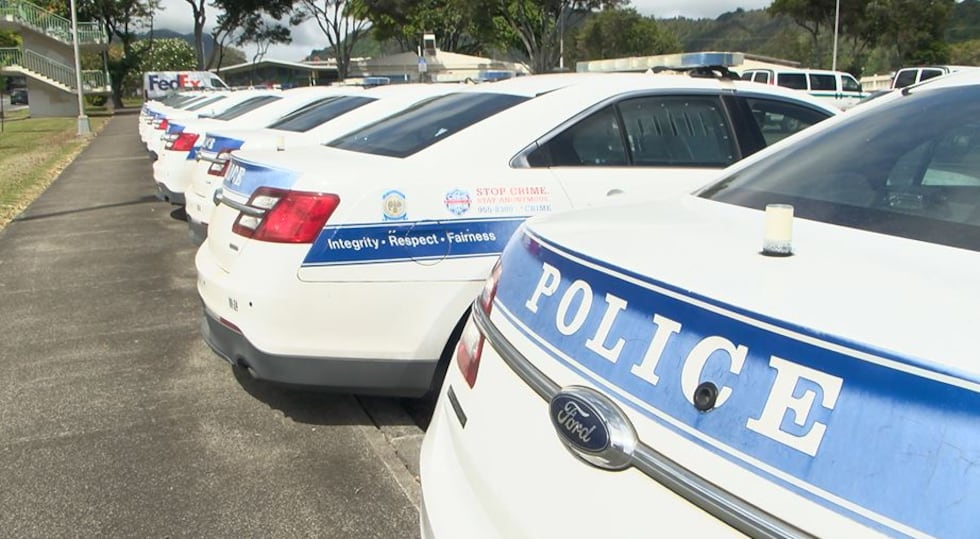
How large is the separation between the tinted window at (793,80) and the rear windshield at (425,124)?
830 inches

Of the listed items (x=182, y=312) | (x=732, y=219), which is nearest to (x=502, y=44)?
(x=182, y=312)

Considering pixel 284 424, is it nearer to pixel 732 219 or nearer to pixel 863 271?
pixel 732 219

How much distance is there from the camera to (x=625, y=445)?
1396 mm

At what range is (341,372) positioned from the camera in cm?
349

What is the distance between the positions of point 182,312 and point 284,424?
2354 mm

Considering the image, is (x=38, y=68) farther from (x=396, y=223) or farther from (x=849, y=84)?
(x=396, y=223)

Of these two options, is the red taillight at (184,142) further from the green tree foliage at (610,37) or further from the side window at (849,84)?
the green tree foliage at (610,37)

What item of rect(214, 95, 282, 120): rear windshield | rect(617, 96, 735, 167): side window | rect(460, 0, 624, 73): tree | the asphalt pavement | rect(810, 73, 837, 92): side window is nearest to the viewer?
the asphalt pavement

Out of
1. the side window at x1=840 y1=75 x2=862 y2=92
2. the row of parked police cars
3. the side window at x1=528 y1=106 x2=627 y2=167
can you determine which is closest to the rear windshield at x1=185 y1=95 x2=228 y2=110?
the row of parked police cars

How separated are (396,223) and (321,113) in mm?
5611

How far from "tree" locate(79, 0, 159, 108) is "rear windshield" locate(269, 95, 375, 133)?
142 ft

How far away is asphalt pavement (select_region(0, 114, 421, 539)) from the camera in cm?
313

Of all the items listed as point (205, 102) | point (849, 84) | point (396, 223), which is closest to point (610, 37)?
point (849, 84)

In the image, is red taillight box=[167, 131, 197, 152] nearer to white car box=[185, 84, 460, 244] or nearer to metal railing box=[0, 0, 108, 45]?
white car box=[185, 84, 460, 244]
